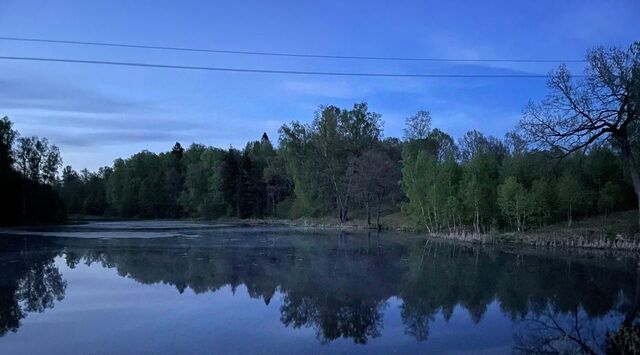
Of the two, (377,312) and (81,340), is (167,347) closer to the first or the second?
(81,340)

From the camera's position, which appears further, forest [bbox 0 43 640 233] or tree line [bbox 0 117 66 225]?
tree line [bbox 0 117 66 225]

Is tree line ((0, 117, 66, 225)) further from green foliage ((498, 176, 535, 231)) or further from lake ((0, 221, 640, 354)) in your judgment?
green foliage ((498, 176, 535, 231))

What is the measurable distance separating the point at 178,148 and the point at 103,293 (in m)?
95.0

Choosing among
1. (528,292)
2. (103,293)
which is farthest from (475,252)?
(103,293)

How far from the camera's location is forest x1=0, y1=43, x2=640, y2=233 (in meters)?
28.7

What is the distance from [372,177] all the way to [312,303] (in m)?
40.2

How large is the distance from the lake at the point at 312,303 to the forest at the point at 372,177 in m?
7.90

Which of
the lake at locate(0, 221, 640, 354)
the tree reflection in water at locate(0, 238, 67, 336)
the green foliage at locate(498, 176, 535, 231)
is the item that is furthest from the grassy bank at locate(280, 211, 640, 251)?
the tree reflection in water at locate(0, 238, 67, 336)

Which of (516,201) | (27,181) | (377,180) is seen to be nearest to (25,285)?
(516,201)

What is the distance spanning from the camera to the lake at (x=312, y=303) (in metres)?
10.2

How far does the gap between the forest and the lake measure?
7.90 meters

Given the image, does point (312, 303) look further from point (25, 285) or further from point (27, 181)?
point (27, 181)

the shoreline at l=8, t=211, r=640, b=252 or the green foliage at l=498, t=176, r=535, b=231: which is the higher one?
the green foliage at l=498, t=176, r=535, b=231

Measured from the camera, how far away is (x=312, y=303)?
46.7 ft
